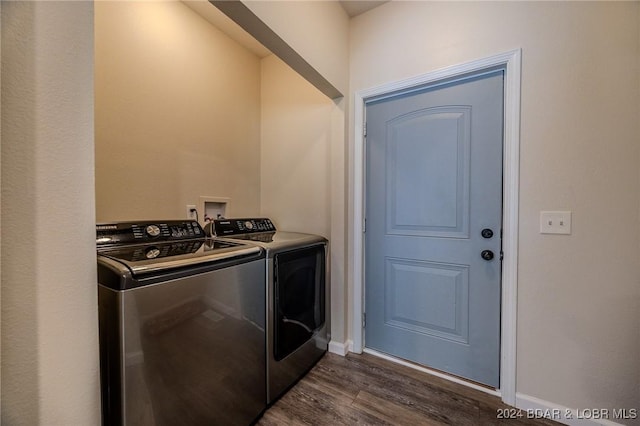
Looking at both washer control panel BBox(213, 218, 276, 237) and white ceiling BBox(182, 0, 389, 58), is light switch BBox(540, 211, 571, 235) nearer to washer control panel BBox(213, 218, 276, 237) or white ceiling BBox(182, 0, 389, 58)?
white ceiling BBox(182, 0, 389, 58)

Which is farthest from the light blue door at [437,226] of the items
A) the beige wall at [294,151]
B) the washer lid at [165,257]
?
the washer lid at [165,257]

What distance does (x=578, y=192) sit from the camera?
1.29 metres

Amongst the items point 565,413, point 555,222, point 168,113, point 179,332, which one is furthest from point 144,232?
point 565,413

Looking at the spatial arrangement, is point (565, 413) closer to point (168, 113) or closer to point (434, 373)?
point (434, 373)

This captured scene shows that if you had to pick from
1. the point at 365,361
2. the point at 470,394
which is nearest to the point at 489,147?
the point at 470,394

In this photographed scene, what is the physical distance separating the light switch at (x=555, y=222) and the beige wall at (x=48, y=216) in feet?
6.32

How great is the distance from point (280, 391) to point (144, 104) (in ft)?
6.66

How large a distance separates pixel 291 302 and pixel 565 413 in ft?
5.14

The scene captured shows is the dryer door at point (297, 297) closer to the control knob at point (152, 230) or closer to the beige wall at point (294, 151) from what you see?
the beige wall at point (294, 151)

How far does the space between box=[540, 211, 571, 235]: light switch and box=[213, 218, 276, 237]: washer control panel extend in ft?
6.31

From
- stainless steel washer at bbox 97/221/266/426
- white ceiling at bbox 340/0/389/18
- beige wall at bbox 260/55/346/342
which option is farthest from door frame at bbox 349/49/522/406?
stainless steel washer at bbox 97/221/266/426

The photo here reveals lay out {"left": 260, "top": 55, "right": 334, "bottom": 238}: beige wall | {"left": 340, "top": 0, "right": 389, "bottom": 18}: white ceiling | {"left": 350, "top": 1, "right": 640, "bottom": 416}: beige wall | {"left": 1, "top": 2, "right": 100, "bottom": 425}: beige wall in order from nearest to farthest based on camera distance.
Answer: {"left": 1, "top": 2, "right": 100, "bottom": 425}: beige wall < {"left": 350, "top": 1, "right": 640, "bottom": 416}: beige wall < {"left": 340, "top": 0, "right": 389, "bottom": 18}: white ceiling < {"left": 260, "top": 55, "right": 334, "bottom": 238}: beige wall

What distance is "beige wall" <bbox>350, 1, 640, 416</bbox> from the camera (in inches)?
47.2

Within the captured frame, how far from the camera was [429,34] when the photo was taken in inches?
66.7
